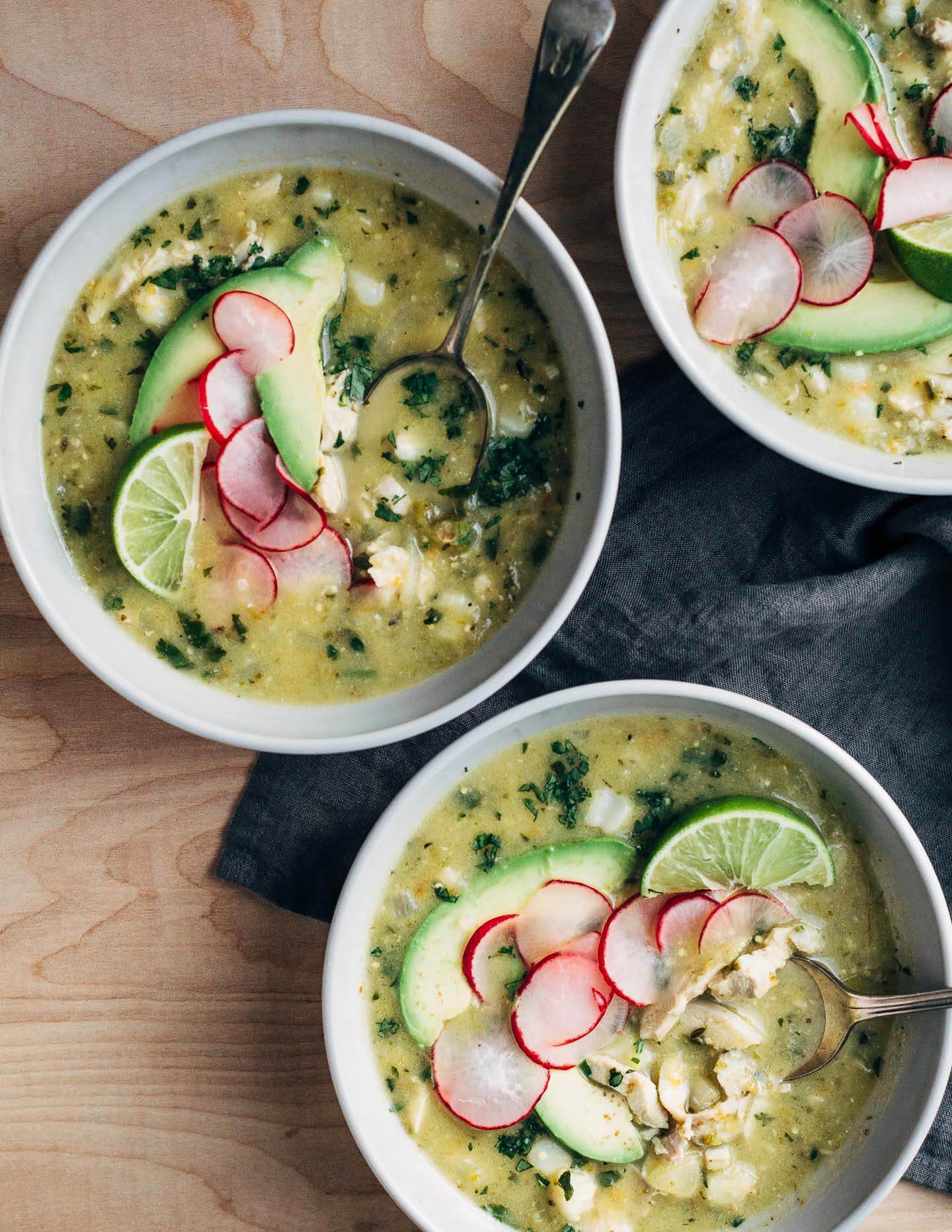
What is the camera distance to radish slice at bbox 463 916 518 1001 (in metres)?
2.22

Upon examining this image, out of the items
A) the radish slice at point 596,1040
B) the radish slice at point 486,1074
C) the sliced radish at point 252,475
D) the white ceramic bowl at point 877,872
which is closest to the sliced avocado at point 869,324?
the white ceramic bowl at point 877,872

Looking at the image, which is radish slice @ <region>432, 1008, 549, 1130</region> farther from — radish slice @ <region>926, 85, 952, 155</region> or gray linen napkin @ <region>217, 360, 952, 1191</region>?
radish slice @ <region>926, 85, 952, 155</region>

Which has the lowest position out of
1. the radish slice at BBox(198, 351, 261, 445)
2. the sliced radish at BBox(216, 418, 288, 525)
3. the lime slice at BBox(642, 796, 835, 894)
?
the lime slice at BBox(642, 796, 835, 894)

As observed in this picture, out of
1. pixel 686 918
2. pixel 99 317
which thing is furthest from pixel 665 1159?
pixel 99 317

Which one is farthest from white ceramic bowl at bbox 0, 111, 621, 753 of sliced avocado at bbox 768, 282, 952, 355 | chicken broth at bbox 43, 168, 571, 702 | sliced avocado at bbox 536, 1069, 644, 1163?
sliced avocado at bbox 536, 1069, 644, 1163

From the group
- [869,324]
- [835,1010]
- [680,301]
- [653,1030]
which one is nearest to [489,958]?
[653,1030]

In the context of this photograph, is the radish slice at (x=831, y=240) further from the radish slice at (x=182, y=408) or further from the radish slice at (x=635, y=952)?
the radish slice at (x=635, y=952)

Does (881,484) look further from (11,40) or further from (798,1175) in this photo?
(11,40)

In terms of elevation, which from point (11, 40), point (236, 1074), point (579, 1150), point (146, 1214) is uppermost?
point (11, 40)

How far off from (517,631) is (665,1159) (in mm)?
1179

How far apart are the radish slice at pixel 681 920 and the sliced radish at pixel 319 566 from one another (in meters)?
0.94

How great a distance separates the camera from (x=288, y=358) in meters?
2.07

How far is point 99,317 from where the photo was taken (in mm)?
2135

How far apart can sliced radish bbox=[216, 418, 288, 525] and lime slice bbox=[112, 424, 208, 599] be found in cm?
8
